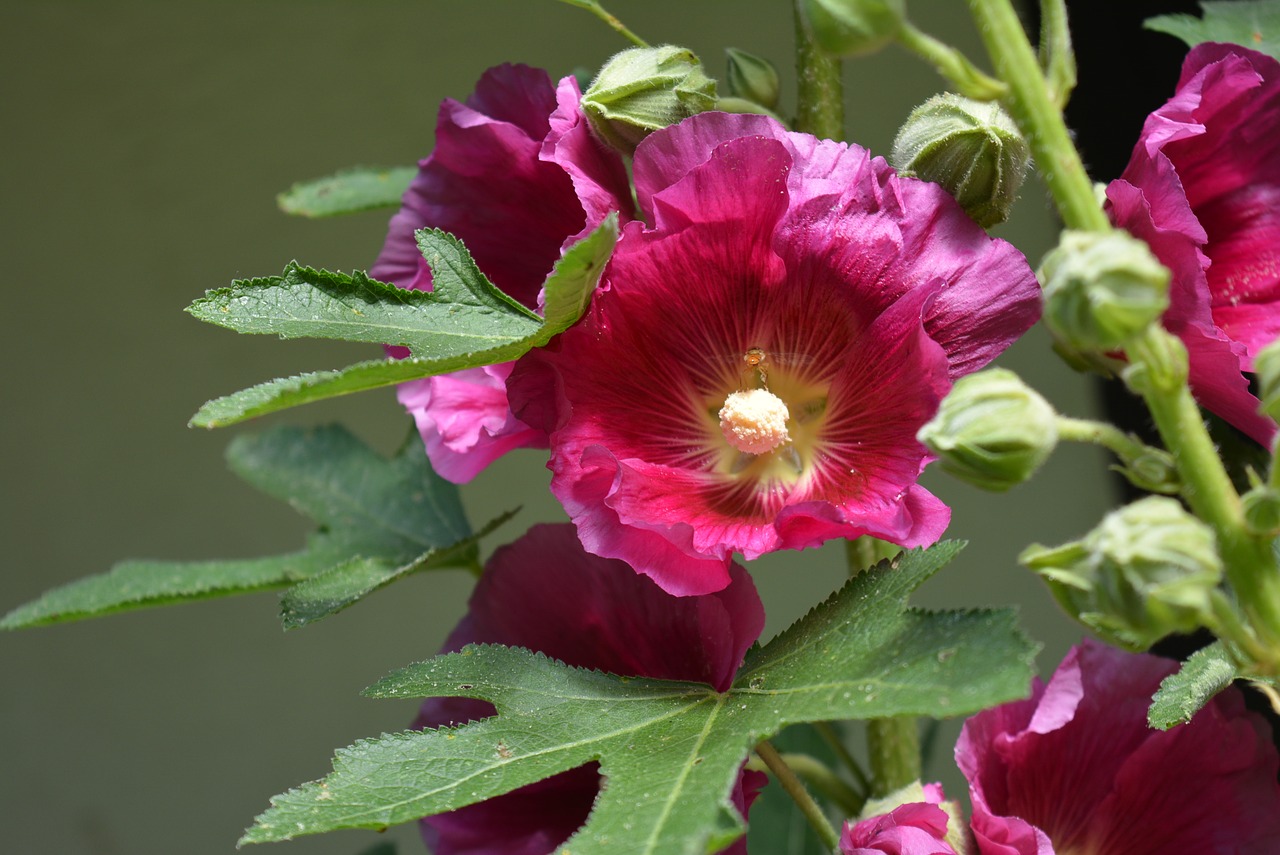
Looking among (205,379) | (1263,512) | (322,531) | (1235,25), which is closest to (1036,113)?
(1263,512)

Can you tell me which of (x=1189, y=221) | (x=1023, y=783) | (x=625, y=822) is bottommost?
(x=1023, y=783)

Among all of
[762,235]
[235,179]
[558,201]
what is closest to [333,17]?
[235,179]

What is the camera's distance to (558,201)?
0.58 metres

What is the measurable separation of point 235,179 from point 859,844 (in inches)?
62.5

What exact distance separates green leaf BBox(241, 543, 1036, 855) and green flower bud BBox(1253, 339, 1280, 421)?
94mm

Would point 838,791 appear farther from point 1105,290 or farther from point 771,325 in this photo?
point 1105,290

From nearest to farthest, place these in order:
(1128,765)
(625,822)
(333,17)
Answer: (625,822)
(1128,765)
(333,17)

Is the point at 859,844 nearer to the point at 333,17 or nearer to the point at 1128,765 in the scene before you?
the point at 1128,765

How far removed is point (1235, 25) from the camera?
2.17 feet

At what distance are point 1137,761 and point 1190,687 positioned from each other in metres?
0.07

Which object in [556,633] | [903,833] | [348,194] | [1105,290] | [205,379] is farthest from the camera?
[205,379]

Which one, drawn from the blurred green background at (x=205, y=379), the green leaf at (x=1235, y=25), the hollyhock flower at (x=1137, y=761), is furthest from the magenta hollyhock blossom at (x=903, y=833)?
the blurred green background at (x=205, y=379)

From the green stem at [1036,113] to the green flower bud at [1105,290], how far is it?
31 mm

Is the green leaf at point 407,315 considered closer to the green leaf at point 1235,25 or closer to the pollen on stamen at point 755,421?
the pollen on stamen at point 755,421
